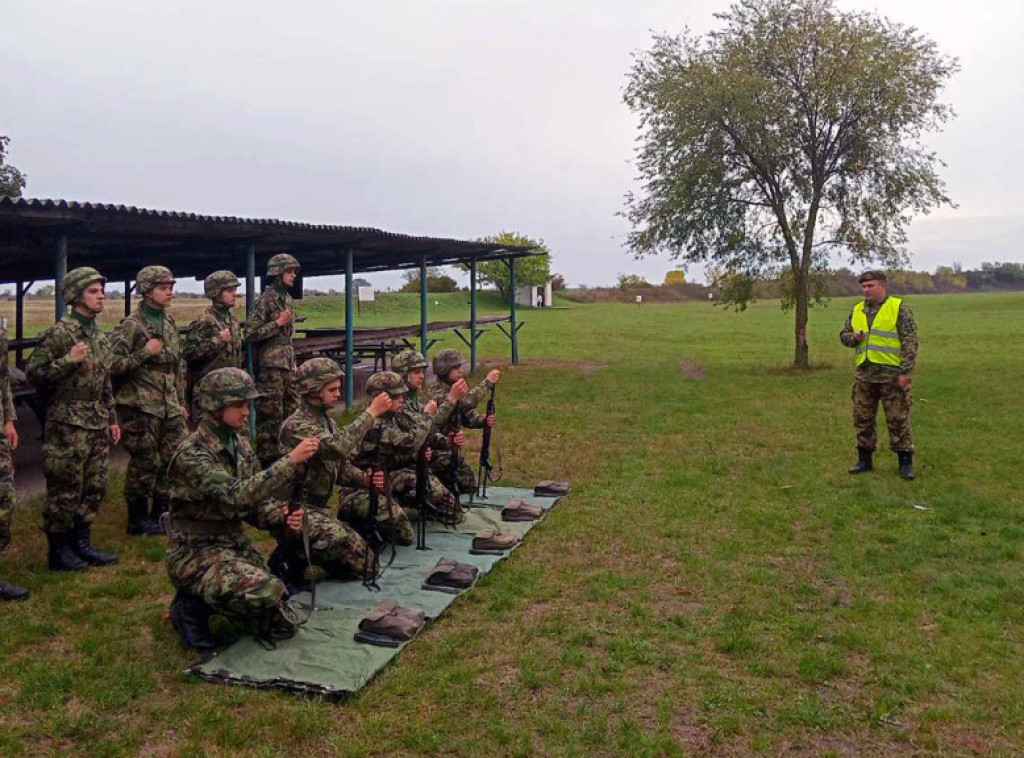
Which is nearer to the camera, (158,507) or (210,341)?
(158,507)

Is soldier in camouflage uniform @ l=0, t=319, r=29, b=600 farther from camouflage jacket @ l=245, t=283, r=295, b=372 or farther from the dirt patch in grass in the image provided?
the dirt patch in grass

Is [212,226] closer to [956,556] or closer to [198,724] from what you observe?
[198,724]

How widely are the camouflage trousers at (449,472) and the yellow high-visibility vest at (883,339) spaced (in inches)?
160

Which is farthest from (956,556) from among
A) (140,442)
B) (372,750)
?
(140,442)

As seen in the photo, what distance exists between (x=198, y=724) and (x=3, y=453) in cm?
229

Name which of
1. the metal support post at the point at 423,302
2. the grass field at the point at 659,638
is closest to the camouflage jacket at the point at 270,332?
the grass field at the point at 659,638

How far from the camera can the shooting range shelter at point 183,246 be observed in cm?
792

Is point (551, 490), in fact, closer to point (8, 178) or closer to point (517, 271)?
point (8, 178)

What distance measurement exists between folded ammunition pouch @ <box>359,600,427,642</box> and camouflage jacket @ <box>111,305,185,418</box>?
106 inches

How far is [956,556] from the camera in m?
6.35

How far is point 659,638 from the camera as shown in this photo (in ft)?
16.1

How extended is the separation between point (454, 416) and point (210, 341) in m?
2.23

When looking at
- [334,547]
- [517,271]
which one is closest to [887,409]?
[334,547]

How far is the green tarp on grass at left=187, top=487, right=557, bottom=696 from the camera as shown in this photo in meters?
4.26
